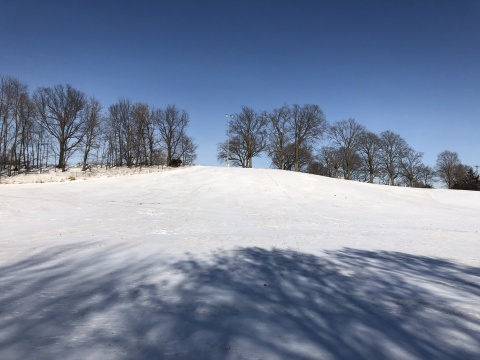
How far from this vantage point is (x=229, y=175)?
82.3ft

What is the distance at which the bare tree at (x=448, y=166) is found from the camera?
56062mm

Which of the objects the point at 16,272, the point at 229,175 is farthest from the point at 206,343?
the point at 229,175

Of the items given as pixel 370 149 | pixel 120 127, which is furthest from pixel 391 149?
pixel 120 127

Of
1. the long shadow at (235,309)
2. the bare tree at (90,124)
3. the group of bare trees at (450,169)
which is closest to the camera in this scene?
the long shadow at (235,309)

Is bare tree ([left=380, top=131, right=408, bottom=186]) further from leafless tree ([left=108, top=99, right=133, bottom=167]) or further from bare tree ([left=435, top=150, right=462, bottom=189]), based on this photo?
leafless tree ([left=108, top=99, right=133, bottom=167])

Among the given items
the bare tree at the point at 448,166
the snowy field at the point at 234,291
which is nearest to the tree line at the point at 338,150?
the bare tree at the point at 448,166

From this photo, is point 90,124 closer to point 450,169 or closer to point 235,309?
point 235,309

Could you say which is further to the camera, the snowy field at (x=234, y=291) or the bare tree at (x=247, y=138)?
the bare tree at (x=247, y=138)

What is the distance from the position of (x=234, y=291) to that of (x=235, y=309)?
0.50 m

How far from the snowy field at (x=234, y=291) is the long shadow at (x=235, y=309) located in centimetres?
2

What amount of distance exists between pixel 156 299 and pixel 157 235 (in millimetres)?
3924

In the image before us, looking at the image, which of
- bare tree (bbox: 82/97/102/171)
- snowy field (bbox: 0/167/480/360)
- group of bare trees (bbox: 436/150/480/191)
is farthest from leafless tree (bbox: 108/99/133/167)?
group of bare trees (bbox: 436/150/480/191)

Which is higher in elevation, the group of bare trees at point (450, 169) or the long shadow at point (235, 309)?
the group of bare trees at point (450, 169)

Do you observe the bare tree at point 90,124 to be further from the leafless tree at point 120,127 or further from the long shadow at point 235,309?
the long shadow at point 235,309
